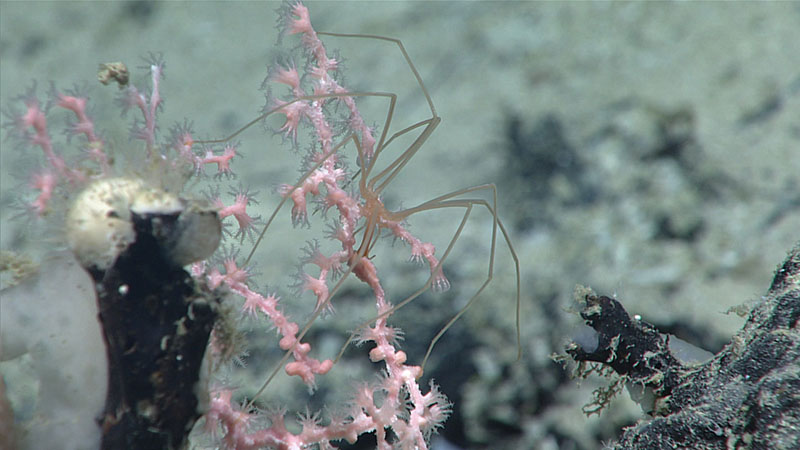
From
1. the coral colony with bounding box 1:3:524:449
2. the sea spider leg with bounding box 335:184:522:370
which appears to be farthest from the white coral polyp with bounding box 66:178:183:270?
the sea spider leg with bounding box 335:184:522:370

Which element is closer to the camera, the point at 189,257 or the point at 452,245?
the point at 189,257

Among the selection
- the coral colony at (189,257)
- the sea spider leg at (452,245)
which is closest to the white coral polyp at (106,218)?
the coral colony at (189,257)

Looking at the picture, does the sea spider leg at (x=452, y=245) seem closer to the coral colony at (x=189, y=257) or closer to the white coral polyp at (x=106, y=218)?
the coral colony at (x=189, y=257)

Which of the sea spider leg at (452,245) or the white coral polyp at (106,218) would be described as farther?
the sea spider leg at (452,245)

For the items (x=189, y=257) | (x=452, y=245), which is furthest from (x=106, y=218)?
(x=452, y=245)

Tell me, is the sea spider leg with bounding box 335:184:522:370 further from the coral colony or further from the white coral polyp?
the white coral polyp

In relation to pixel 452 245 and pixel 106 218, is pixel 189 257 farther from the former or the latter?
pixel 452 245

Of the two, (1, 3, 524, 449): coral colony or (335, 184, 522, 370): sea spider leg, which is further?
(335, 184, 522, 370): sea spider leg

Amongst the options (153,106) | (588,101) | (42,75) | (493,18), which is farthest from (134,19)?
(153,106)

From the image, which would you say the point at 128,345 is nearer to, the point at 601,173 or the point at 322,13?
the point at 601,173

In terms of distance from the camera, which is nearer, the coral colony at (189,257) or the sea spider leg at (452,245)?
the coral colony at (189,257)

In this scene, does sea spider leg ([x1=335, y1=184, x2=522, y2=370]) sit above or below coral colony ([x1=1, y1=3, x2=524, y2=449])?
above

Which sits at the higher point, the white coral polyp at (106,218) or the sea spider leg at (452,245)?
the sea spider leg at (452,245)
